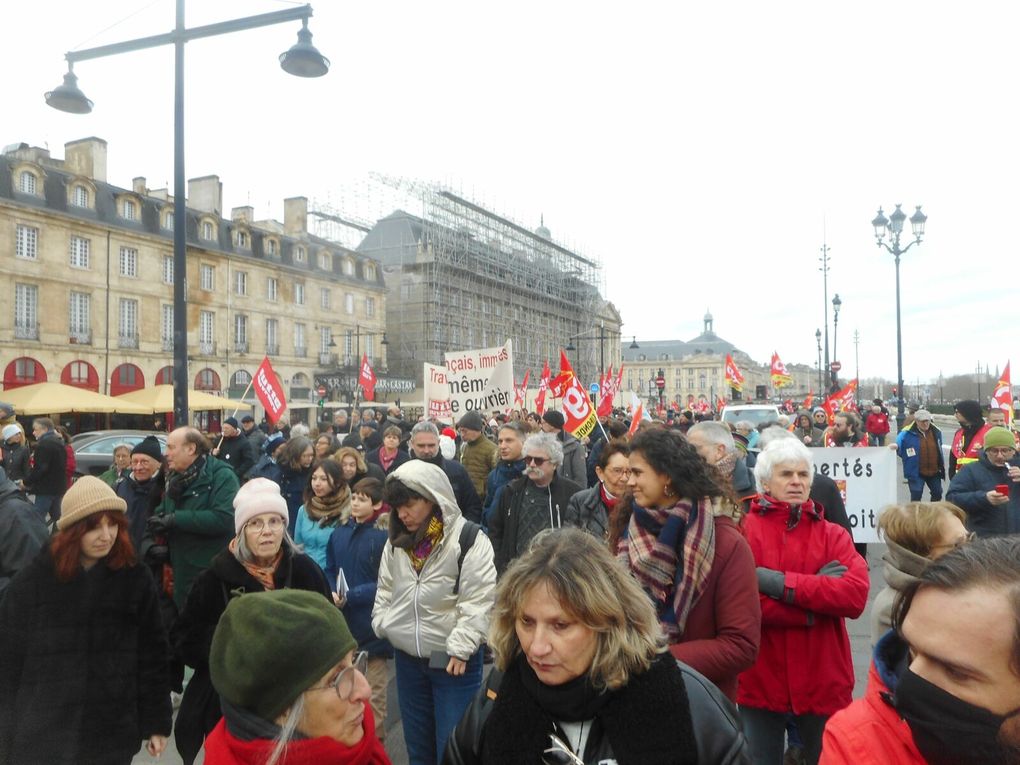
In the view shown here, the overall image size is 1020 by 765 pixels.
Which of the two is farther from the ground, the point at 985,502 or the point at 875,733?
the point at 875,733

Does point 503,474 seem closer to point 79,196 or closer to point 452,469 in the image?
point 452,469

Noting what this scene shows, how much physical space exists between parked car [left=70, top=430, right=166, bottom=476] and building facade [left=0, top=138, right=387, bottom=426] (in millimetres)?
18300

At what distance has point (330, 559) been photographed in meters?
4.50

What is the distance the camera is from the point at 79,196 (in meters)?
34.8

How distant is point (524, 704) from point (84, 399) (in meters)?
26.1

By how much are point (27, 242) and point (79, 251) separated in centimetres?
232

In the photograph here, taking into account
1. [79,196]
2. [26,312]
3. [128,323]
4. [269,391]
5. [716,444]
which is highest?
[79,196]

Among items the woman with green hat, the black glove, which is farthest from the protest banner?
the woman with green hat

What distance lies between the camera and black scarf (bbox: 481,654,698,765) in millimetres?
1646

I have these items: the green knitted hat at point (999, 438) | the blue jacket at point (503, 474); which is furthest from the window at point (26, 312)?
the green knitted hat at point (999, 438)

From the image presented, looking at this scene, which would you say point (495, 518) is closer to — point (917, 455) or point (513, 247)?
point (917, 455)

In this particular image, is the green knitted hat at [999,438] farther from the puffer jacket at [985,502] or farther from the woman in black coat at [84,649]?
the woman in black coat at [84,649]

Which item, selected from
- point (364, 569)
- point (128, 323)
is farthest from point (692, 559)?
point (128, 323)

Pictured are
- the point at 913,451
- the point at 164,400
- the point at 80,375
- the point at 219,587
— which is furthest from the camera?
the point at 80,375
